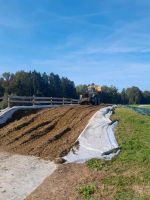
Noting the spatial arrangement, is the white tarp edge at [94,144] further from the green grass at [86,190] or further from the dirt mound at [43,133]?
the green grass at [86,190]

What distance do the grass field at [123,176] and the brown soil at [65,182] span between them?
151 mm

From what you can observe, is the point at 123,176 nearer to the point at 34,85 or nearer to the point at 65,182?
the point at 65,182

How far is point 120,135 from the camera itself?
19.3 m

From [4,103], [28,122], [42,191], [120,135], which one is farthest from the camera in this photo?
[4,103]

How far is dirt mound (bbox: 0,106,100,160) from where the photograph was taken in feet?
54.7

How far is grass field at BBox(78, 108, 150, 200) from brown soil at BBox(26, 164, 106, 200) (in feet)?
0.49

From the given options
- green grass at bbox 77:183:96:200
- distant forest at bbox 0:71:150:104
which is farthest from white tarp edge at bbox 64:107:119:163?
distant forest at bbox 0:71:150:104

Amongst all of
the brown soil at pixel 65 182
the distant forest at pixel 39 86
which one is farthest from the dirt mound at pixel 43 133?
the distant forest at pixel 39 86

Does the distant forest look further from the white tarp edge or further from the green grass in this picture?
the green grass

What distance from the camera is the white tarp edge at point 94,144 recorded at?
603 inches

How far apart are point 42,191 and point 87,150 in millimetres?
4782

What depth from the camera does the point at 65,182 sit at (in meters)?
12.4

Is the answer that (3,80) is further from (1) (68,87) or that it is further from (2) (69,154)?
(2) (69,154)

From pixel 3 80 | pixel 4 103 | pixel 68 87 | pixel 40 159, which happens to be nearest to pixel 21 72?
pixel 3 80
